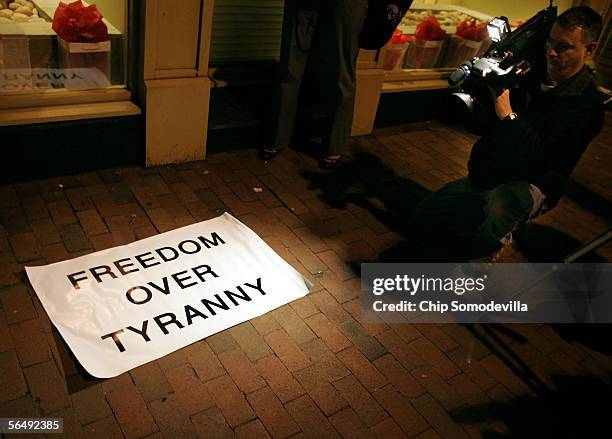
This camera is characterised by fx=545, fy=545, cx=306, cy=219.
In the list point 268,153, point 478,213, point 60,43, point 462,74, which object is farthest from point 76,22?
point 478,213

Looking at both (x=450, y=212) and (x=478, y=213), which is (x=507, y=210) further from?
(x=450, y=212)

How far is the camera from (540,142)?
10.3ft

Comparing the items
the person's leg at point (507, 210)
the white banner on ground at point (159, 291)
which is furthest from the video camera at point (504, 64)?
the white banner on ground at point (159, 291)

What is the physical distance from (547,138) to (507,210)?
0.53 m

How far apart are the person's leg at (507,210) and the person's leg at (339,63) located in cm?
146

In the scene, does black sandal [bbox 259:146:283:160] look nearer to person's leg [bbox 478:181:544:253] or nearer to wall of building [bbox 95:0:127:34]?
wall of building [bbox 95:0:127:34]

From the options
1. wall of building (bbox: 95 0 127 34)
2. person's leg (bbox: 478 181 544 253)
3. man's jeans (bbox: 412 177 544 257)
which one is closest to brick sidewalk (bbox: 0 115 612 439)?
man's jeans (bbox: 412 177 544 257)

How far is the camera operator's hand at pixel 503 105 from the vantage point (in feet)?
10.7

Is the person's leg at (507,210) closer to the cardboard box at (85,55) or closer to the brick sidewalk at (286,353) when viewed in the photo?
the brick sidewalk at (286,353)

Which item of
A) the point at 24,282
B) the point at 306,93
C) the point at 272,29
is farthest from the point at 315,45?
the point at 24,282

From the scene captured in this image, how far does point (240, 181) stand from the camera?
4312mm

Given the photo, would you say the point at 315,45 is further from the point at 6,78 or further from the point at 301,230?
the point at 6,78

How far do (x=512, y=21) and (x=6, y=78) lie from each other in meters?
5.76

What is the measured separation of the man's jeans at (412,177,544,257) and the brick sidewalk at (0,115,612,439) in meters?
0.29
